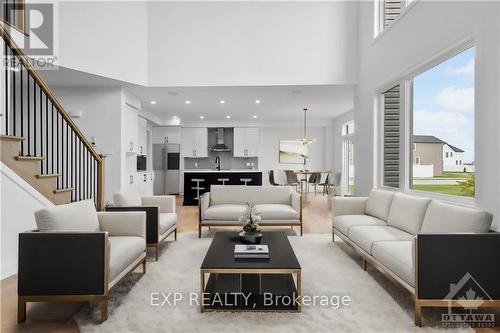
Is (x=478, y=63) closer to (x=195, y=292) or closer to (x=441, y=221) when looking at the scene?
(x=441, y=221)

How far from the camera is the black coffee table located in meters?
2.31

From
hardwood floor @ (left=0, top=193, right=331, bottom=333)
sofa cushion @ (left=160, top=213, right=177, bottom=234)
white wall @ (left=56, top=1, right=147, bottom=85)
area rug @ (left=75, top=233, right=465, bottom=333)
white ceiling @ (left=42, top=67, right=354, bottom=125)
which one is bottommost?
hardwood floor @ (left=0, top=193, right=331, bottom=333)

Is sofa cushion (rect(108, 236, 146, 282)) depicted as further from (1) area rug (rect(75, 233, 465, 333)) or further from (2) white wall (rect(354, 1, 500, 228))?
(2) white wall (rect(354, 1, 500, 228))

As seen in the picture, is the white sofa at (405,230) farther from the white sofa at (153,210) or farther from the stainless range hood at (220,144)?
the stainless range hood at (220,144)

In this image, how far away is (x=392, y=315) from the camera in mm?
2291

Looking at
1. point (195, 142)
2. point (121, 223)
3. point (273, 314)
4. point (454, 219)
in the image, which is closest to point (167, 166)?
point (195, 142)

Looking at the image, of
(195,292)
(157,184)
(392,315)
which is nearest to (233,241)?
(195,292)

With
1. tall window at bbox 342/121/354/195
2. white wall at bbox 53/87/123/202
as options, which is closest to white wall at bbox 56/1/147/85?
white wall at bbox 53/87/123/202

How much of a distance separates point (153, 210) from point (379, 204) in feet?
9.57

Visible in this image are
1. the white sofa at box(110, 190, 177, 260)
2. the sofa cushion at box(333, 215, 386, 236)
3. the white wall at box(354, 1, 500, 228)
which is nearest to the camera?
the white wall at box(354, 1, 500, 228)

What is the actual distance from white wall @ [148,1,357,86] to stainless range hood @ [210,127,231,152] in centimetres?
493

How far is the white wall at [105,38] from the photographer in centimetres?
455

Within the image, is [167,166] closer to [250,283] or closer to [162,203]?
[162,203]

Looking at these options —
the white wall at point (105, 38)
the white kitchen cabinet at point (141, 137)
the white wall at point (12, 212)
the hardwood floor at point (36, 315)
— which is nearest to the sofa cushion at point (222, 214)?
the white wall at point (12, 212)
